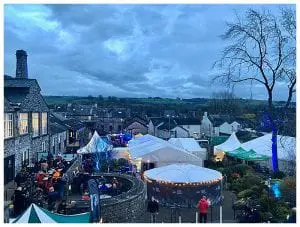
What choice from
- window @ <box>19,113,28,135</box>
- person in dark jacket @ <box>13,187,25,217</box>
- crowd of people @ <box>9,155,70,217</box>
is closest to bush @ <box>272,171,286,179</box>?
crowd of people @ <box>9,155,70,217</box>

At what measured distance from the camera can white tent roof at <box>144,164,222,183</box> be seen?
12.3 m

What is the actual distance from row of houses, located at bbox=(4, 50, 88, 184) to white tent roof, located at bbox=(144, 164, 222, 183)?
19.0 ft

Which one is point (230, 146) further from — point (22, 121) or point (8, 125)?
point (8, 125)

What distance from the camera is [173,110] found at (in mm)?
74062

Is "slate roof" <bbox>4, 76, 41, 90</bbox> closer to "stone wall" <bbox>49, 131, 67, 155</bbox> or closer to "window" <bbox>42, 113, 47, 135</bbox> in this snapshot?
"window" <bbox>42, 113, 47, 135</bbox>

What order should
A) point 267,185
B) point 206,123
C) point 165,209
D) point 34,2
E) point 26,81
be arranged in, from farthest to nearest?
point 206,123 < point 26,81 < point 267,185 < point 165,209 < point 34,2

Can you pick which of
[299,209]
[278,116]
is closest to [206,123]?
[278,116]

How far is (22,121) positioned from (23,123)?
20 centimetres

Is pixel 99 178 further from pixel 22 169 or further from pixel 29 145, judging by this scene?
pixel 29 145

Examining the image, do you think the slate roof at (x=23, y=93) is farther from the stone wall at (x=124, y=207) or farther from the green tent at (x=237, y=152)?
the green tent at (x=237, y=152)

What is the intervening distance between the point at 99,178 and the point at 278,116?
8478 mm

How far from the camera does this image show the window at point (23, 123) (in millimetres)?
16375

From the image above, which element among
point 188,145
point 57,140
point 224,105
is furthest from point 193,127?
point 188,145

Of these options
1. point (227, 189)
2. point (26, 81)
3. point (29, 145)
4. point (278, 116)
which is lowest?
point (227, 189)
